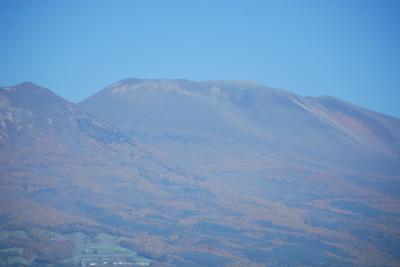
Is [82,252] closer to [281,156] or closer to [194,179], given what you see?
[194,179]

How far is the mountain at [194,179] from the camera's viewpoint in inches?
1312

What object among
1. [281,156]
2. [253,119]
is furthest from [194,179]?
[253,119]

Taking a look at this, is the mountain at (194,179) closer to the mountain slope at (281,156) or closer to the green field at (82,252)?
the green field at (82,252)

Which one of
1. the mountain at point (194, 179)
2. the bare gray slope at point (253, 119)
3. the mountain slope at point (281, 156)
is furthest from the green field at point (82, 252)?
the bare gray slope at point (253, 119)

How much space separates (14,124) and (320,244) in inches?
1566

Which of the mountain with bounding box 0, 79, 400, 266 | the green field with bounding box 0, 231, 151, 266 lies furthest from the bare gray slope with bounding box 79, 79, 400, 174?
the green field with bounding box 0, 231, 151, 266

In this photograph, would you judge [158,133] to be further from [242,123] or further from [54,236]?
[54,236]

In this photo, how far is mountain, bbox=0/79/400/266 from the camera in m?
33.3

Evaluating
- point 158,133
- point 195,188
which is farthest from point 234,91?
point 195,188

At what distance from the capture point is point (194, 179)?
56531 millimetres

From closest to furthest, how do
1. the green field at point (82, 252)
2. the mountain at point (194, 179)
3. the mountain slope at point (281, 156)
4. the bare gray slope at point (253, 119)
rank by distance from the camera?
the green field at point (82, 252) → the mountain at point (194, 179) → the mountain slope at point (281, 156) → the bare gray slope at point (253, 119)

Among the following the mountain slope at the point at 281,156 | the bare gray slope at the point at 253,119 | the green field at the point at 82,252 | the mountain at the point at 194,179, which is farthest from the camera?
the bare gray slope at the point at 253,119

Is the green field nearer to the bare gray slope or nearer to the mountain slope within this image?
the mountain slope

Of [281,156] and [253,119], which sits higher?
[253,119]
